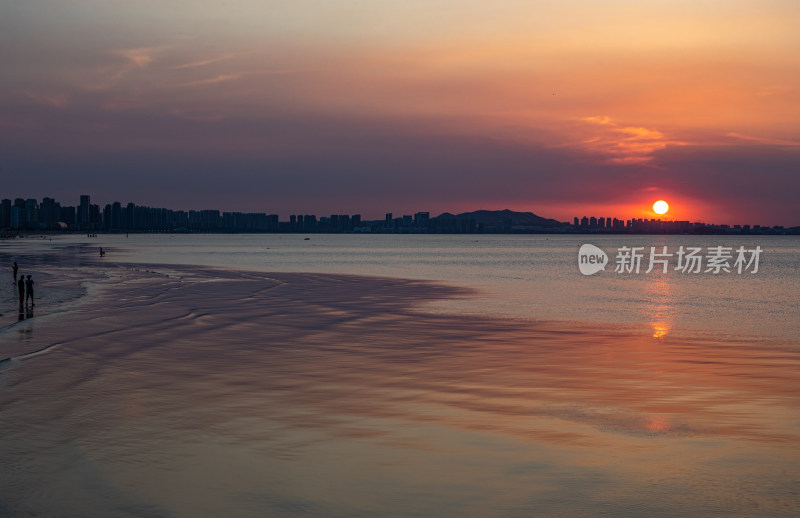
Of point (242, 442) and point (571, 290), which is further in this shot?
point (571, 290)

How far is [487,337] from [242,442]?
16841 mm

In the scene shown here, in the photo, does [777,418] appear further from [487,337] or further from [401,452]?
[487,337]

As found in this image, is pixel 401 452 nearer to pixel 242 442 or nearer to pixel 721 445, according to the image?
pixel 242 442

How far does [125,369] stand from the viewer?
22.2 metres

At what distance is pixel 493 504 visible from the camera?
11250 mm

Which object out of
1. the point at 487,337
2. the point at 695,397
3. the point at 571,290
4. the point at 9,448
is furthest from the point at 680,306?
the point at 9,448

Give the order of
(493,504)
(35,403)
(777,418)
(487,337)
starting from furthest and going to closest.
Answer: (487,337) < (35,403) < (777,418) < (493,504)

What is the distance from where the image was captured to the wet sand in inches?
453

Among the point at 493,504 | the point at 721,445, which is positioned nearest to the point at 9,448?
the point at 493,504

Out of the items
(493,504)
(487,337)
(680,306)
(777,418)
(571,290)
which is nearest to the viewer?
(493,504)

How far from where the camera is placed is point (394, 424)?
15.9m

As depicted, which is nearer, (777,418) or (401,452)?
(401,452)

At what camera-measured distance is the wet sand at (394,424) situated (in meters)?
11.5

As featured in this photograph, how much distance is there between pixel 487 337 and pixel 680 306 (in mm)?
22788
